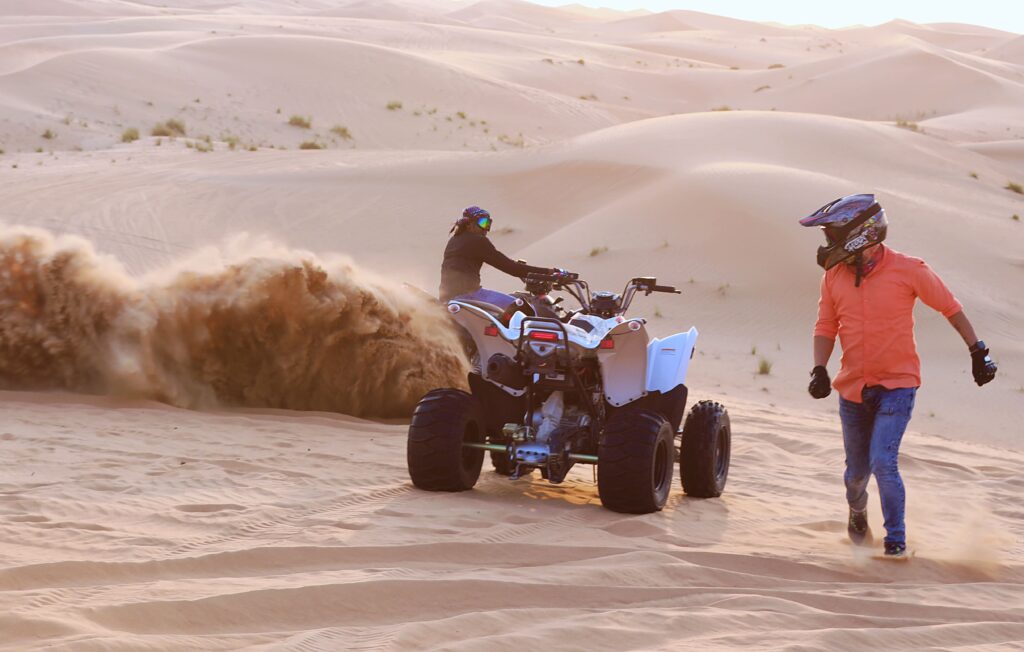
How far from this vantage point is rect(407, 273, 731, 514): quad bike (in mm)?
6605

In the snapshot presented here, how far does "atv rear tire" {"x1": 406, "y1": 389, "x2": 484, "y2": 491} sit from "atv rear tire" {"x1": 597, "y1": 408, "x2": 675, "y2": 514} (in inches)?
31.6

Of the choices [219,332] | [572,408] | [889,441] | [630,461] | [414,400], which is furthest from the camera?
[414,400]

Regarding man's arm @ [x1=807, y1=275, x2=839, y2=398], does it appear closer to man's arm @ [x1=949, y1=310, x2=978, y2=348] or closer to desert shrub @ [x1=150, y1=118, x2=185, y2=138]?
man's arm @ [x1=949, y1=310, x2=978, y2=348]

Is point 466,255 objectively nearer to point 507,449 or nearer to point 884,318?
point 507,449

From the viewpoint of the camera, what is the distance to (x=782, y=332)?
57.8 feet

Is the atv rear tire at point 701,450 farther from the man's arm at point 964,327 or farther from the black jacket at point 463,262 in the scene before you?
the black jacket at point 463,262

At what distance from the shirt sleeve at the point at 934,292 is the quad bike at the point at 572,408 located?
4.30 feet

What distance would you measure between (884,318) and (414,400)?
4.47m

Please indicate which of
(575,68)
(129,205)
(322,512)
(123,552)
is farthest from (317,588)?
(575,68)

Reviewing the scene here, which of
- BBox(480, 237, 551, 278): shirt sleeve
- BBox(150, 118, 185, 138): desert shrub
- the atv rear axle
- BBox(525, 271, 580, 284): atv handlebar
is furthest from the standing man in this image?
BBox(150, 118, 185, 138): desert shrub

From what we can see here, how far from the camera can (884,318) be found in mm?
6277

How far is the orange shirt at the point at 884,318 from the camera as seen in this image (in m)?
6.23

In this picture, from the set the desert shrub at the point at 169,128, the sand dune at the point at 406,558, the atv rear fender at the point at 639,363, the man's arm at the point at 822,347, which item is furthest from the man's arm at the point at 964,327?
the desert shrub at the point at 169,128

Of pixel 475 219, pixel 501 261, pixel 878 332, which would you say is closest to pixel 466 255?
pixel 475 219
